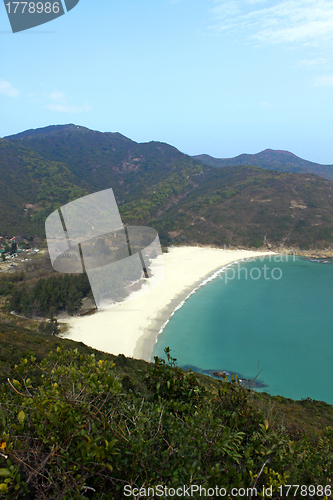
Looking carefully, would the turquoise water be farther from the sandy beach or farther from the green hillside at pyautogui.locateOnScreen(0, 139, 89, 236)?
the green hillside at pyautogui.locateOnScreen(0, 139, 89, 236)

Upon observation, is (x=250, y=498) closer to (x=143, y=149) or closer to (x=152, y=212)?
(x=152, y=212)

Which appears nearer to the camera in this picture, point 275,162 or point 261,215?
point 261,215

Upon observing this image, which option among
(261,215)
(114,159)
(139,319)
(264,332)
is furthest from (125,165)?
(264,332)

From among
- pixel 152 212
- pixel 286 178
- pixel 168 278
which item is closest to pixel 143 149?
pixel 152 212

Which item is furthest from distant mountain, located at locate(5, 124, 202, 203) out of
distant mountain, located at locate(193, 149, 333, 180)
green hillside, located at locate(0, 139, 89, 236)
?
distant mountain, located at locate(193, 149, 333, 180)

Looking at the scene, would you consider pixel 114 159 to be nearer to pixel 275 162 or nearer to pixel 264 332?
pixel 275 162

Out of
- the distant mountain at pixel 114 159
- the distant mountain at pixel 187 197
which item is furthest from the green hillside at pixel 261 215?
the distant mountain at pixel 114 159
